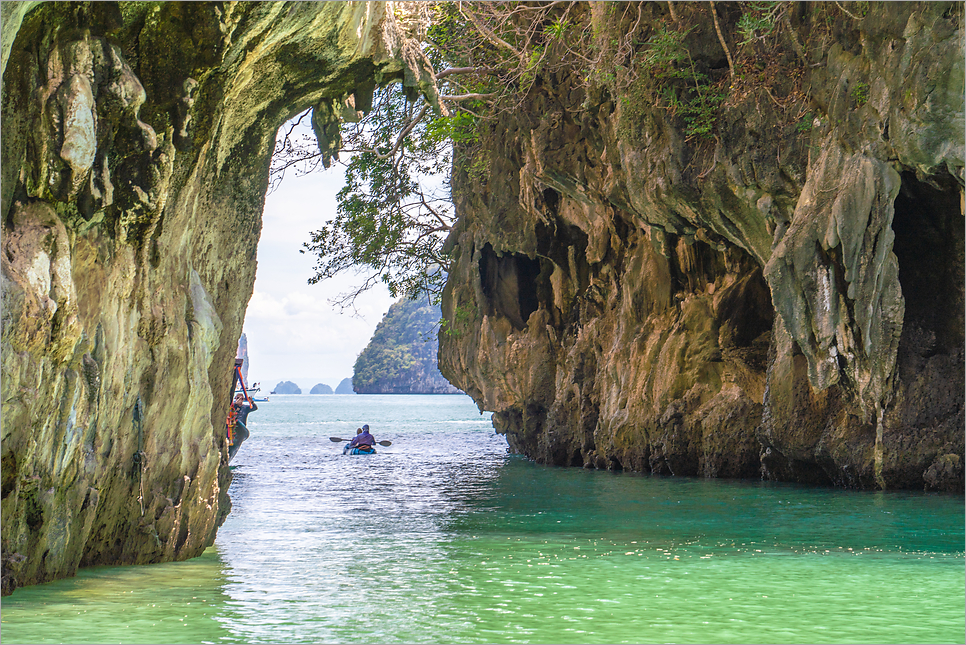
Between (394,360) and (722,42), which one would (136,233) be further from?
(394,360)

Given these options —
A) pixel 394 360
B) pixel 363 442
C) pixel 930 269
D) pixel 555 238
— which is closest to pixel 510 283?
pixel 555 238

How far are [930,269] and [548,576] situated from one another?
1033cm

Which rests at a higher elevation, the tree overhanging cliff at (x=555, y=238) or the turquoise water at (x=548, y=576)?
the tree overhanging cliff at (x=555, y=238)

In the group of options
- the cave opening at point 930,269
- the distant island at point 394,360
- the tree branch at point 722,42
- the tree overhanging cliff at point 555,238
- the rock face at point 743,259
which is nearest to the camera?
the tree overhanging cliff at point 555,238

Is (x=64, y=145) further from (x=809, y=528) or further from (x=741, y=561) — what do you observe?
(x=809, y=528)

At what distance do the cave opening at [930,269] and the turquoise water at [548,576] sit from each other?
8.71 ft

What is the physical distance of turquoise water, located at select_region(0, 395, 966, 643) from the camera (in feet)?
23.6

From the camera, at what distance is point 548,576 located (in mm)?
9633

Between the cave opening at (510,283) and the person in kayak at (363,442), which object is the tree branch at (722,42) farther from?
the person in kayak at (363,442)

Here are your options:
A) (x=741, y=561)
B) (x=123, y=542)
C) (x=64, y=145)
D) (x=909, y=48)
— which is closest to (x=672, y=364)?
(x=909, y=48)

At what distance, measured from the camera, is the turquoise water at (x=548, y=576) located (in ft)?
23.6

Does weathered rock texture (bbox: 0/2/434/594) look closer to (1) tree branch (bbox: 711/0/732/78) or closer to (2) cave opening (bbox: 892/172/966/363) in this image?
(1) tree branch (bbox: 711/0/732/78)

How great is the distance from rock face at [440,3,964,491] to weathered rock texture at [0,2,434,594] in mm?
7190

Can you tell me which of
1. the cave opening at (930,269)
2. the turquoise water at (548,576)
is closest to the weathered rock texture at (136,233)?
the turquoise water at (548,576)
